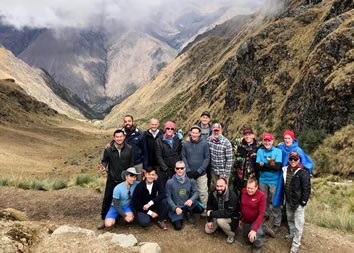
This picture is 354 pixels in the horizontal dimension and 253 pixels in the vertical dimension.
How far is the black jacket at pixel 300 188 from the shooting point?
25.5ft

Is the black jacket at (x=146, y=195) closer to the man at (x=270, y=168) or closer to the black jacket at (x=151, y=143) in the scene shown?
the black jacket at (x=151, y=143)

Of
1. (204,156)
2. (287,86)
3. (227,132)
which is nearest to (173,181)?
(204,156)

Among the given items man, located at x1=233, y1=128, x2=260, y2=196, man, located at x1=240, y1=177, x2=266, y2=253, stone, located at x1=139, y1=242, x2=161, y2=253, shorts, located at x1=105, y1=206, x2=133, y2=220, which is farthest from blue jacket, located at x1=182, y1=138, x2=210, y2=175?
stone, located at x1=139, y1=242, x2=161, y2=253

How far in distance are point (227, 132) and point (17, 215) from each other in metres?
30.3

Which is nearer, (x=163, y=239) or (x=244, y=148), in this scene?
(x=163, y=239)

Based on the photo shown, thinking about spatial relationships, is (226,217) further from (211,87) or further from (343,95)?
(211,87)

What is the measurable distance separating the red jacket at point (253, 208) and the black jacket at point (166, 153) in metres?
2.73

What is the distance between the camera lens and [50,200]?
11.8 meters

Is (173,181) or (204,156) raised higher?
(204,156)

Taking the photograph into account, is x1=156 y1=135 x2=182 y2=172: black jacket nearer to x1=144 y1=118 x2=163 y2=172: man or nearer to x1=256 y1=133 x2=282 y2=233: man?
x1=144 y1=118 x2=163 y2=172: man

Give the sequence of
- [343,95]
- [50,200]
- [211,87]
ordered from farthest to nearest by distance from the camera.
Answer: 1. [211,87]
2. [343,95]
3. [50,200]

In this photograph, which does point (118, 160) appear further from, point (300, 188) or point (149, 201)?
point (300, 188)

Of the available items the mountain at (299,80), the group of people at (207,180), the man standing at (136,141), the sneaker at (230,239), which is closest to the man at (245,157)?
the group of people at (207,180)

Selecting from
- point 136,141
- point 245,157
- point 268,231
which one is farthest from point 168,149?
point 268,231
